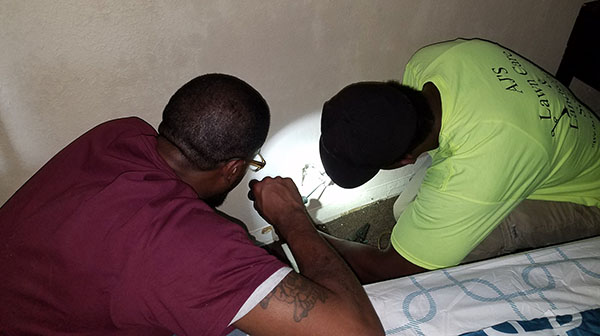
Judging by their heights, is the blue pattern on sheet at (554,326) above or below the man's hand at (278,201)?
below

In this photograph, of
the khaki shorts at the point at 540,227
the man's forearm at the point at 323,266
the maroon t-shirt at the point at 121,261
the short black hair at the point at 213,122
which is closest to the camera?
the maroon t-shirt at the point at 121,261

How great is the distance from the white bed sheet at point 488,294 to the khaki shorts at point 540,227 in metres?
0.30

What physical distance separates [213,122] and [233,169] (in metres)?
0.12

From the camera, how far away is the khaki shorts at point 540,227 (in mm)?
1221

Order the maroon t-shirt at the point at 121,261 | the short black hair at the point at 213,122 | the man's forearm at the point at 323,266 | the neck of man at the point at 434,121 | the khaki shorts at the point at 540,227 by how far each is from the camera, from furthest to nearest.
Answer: the khaki shorts at the point at 540,227 → the neck of man at the point at 434,121 → the short black hair at the point at 213,122 → the man's forearm at the point at 323,266 → the maroon t-shirt at the point at 121,261

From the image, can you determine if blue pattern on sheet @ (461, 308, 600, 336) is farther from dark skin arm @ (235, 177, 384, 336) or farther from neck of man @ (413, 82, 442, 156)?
neck of man @ (413, 82, 442, 156)

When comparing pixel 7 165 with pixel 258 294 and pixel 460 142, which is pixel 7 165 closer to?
pixel 258 294

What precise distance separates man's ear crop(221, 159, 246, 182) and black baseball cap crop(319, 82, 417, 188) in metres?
0.23

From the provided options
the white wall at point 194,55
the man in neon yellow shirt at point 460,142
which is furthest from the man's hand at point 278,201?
the white wall at point 194,55

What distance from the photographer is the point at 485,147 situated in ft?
2.97

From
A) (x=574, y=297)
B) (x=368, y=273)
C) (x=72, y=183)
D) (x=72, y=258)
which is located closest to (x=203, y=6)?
(x=72, y=183)

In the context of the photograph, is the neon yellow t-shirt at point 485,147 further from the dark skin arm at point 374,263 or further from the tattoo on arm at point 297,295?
the tattoo on arm at point 297,295

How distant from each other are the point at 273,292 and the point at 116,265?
0.89ft

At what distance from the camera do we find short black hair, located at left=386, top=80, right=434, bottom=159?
96cm
